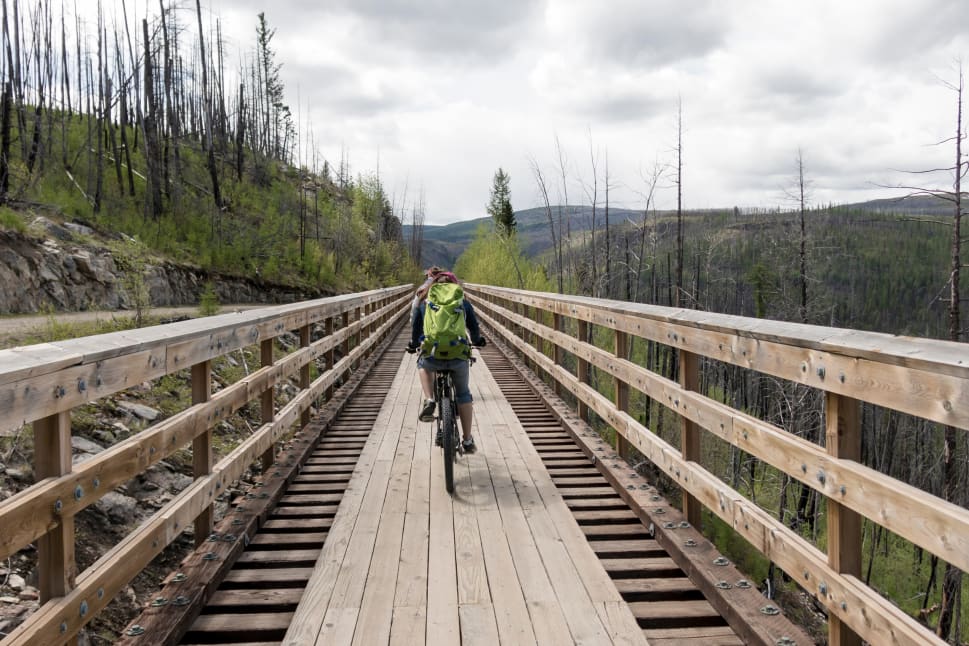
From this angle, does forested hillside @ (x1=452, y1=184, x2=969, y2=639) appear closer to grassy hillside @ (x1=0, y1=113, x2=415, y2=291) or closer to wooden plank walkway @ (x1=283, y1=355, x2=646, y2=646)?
wooden plank walkway @ (x1=283, y1=355, x2=646, y2=646)

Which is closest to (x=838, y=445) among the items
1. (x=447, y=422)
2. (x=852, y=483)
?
(x=852, y=483)

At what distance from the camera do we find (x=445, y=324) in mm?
4969

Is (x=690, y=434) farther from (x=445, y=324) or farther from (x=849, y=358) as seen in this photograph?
(x=445, y=324)

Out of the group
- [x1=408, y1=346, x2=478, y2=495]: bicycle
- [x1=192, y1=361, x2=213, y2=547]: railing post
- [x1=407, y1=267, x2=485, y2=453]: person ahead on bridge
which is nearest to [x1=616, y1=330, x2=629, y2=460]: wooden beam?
[x1=407, y1=267, x2=485, y2=453]: person ahead on bridge

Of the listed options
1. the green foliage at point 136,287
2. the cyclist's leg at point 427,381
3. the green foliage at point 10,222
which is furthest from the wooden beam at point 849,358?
the green foliage at point 10,222

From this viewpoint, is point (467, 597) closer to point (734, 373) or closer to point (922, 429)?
point (734, 373)

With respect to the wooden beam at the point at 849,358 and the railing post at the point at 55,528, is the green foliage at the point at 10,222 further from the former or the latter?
the wooden beam at the point at 849,358

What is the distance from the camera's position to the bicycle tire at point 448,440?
452 centimetres

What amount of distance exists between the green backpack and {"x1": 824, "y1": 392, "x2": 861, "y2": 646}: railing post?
3067mm

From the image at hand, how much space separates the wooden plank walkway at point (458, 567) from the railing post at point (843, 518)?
772mm

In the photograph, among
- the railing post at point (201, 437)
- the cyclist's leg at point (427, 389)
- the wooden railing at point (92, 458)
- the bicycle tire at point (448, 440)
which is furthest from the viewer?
the cyclist's leg at point (427, 389)

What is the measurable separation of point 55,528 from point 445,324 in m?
3.23

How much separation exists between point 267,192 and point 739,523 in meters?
38.3

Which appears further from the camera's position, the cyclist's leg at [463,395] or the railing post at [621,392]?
the cyclist's leg at [463,395]
